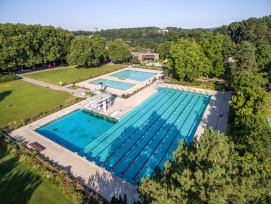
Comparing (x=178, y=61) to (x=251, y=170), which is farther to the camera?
(x=178, y=61)

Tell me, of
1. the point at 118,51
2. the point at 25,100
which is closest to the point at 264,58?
the point at 118,51

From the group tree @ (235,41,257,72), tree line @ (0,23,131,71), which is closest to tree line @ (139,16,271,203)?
tree @ (235,41,257,72)

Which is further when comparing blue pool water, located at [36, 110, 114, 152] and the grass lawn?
the grass lawn

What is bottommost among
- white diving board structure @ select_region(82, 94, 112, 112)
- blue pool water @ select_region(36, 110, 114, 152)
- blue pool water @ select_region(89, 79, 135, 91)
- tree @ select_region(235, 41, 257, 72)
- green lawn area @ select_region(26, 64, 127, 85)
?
blue pool water @ select_region(36, 110, 114, 152)

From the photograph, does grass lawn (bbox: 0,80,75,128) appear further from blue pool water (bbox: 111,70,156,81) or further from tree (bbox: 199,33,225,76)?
tree (bbox: 199,33,225,76)

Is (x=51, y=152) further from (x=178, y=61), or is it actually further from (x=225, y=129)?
(x=178, y=61)

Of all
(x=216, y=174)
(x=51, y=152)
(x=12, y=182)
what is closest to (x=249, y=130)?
(x=216, y=174)

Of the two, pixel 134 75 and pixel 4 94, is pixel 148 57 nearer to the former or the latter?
pixel 134 75
